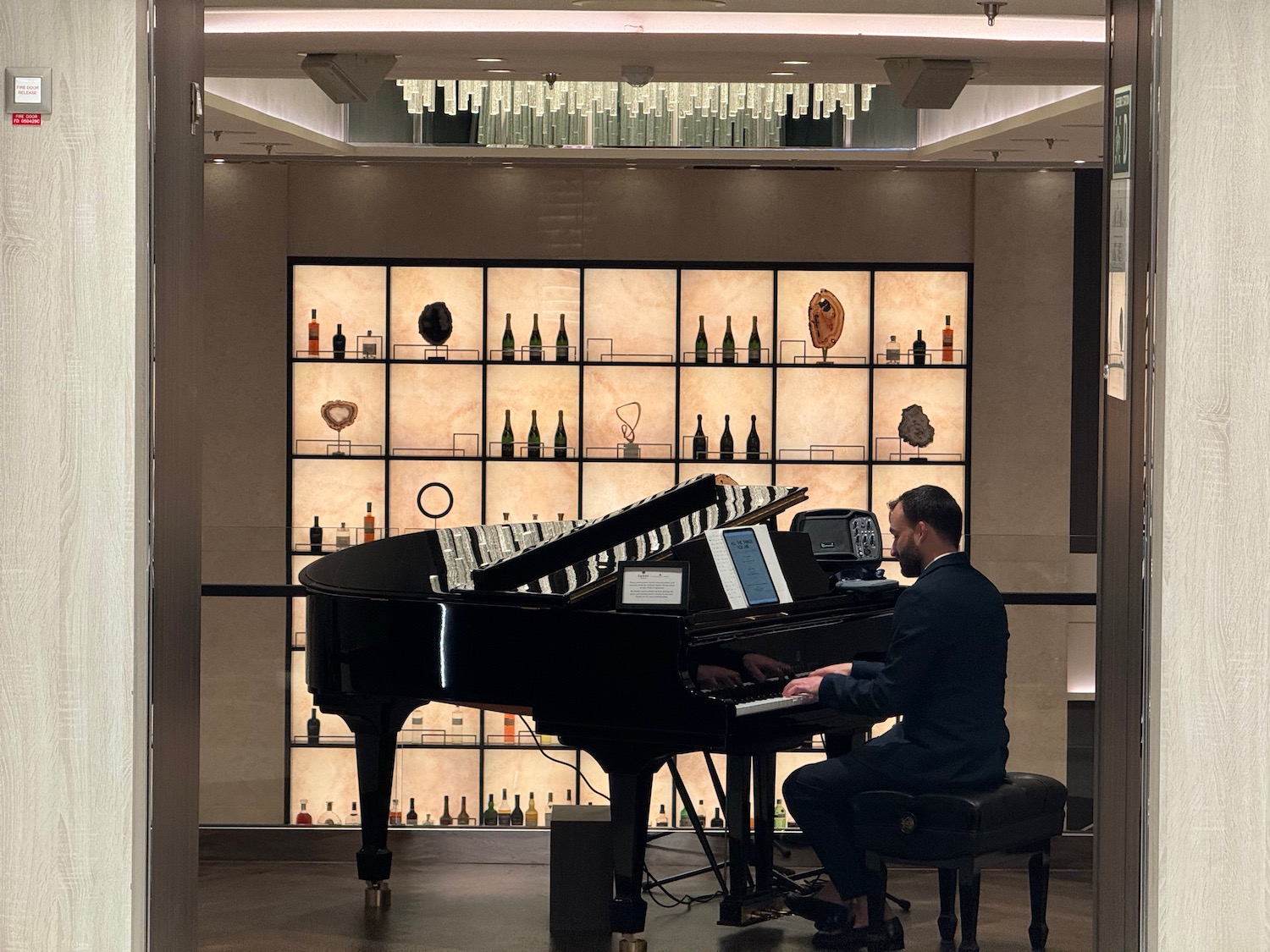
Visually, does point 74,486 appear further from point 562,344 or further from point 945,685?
point 562,344

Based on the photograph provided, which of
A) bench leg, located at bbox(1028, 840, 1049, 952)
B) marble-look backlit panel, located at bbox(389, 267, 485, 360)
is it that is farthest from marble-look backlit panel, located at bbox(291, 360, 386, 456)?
bench leg, located at bbox(1028, 840, 1049, 952)

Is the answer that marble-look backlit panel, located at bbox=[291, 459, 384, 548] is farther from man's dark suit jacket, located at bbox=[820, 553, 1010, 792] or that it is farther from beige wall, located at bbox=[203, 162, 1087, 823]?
man's dark suit jacket, located at bbox=[820, 553, 1010, 792]

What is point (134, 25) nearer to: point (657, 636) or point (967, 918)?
point (657, 636)

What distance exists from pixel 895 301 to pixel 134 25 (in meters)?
6.23

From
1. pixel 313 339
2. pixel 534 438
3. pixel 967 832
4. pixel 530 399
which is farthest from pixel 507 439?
pixel 967 832

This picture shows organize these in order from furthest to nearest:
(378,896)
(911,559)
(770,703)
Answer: (378,896) < (911,559) < (770,703)

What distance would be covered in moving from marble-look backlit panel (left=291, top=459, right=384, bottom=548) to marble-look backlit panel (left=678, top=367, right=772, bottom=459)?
169 centimetres

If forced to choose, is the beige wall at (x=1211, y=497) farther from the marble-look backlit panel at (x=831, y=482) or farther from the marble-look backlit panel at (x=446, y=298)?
the marble-look backlit panel at (x=446, y=298)

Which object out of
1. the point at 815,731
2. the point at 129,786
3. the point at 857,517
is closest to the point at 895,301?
the point at 857,517

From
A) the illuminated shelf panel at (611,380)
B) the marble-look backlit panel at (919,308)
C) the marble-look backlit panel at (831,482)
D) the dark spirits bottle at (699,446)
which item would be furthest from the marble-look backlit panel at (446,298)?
the marble-look backlit panel at (919,308)

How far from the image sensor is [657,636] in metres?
4.48

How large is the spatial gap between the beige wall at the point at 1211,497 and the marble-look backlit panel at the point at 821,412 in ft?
19.1

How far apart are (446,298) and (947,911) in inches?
193

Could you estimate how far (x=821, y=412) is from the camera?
28.2 ft
